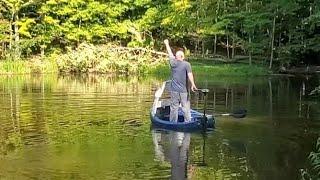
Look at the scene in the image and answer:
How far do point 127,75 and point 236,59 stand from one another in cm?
911

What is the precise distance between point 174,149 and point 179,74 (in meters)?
2.97

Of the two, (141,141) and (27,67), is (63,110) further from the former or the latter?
(27,67)

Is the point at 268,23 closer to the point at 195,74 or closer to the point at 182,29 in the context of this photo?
the point at 195,74

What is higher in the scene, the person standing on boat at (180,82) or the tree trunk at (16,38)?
the tree trunk at (16,38)

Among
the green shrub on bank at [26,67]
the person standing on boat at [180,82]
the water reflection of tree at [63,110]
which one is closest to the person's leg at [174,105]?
the person standing on boat at [180,82]

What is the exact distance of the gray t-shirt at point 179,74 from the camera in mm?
14094

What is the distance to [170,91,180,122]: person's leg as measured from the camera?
1414 cm

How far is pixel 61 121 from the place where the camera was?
15.9 metres

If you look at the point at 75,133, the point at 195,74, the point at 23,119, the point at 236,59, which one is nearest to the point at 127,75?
the point at 195,74

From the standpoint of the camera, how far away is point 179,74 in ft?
46.4

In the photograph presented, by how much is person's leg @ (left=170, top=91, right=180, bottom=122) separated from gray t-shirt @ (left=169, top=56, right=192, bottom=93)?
0.12m

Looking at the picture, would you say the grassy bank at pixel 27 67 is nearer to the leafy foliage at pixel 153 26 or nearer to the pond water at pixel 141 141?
the leafy foliage at pixel 153 26

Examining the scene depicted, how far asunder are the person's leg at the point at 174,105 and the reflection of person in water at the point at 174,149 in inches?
27.2

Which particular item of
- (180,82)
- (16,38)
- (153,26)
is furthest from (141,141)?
(153,26)
